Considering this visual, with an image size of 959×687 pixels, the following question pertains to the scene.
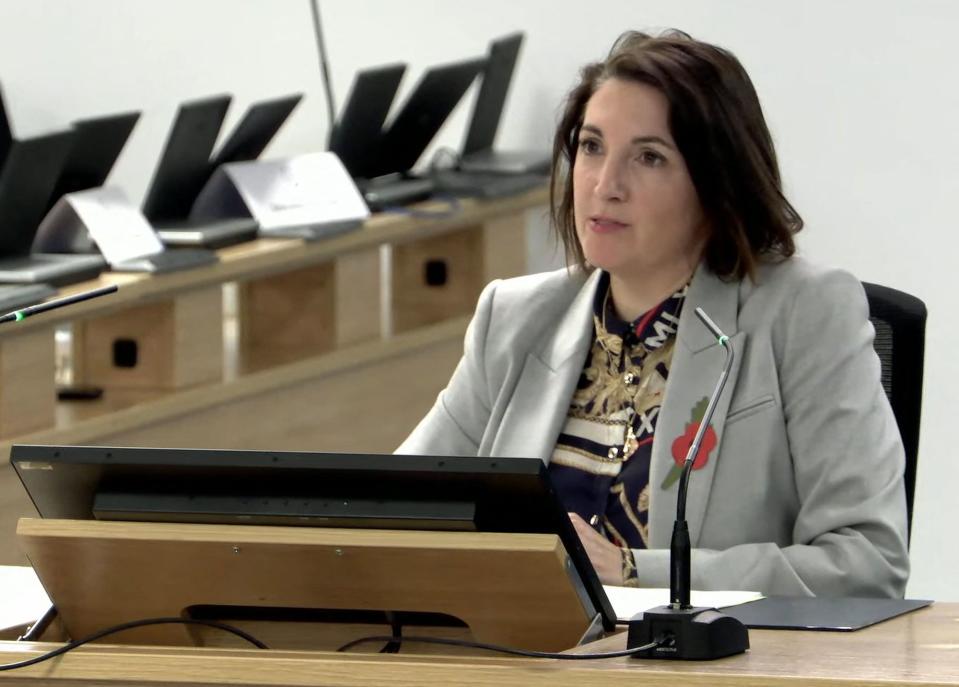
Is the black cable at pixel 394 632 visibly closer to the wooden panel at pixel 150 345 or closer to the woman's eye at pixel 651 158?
the woman's eye at pixel 651 158

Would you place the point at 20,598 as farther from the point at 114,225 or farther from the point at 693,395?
the point at 114,225

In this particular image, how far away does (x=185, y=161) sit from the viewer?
370cm

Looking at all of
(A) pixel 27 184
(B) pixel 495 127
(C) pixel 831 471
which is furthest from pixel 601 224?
(B) pixel 495 127

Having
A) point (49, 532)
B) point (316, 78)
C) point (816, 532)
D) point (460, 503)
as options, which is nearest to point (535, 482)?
point (460, 503)

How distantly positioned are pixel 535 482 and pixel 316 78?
138 inches

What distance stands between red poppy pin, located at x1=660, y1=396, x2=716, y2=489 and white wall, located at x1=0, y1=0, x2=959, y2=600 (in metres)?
1.89

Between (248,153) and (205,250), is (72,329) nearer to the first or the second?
(205,250)

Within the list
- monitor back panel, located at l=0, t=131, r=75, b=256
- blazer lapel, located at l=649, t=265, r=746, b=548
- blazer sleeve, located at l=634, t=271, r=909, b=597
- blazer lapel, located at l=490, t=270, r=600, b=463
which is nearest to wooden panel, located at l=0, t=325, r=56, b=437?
monitor back panel, located at l=0, t=131, r=75, b=256

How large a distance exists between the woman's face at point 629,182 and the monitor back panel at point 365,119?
183 cm

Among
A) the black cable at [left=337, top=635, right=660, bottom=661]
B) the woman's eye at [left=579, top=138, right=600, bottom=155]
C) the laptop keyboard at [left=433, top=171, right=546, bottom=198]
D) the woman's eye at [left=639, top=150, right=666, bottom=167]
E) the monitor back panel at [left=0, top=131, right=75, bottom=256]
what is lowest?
the black cable at [left=337, top=635, right=660, bottom=661]

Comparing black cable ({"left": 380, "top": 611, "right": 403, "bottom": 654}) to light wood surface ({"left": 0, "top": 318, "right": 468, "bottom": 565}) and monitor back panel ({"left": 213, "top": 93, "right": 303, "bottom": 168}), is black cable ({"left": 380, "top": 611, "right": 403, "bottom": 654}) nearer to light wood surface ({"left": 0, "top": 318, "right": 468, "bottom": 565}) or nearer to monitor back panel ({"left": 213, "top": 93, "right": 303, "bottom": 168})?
light wood surface ({"left": 0, "top": 318, "right": 468, "bottom": 565})

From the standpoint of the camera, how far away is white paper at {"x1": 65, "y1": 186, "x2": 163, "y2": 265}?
3.38 m

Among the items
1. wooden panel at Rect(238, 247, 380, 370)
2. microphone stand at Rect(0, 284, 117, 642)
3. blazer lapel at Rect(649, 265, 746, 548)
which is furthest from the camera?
wooden panel at Rect(238, 247, 380, 370)

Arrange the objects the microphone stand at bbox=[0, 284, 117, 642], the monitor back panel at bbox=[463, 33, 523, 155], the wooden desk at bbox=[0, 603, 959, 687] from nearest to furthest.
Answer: the wooden desk at bbox=[0, 603, 959, 687] → the microphone stand at bbox=[0, 284, 117, 642] → the monitor back panel at bbox=[463, 33, 523, 155]
